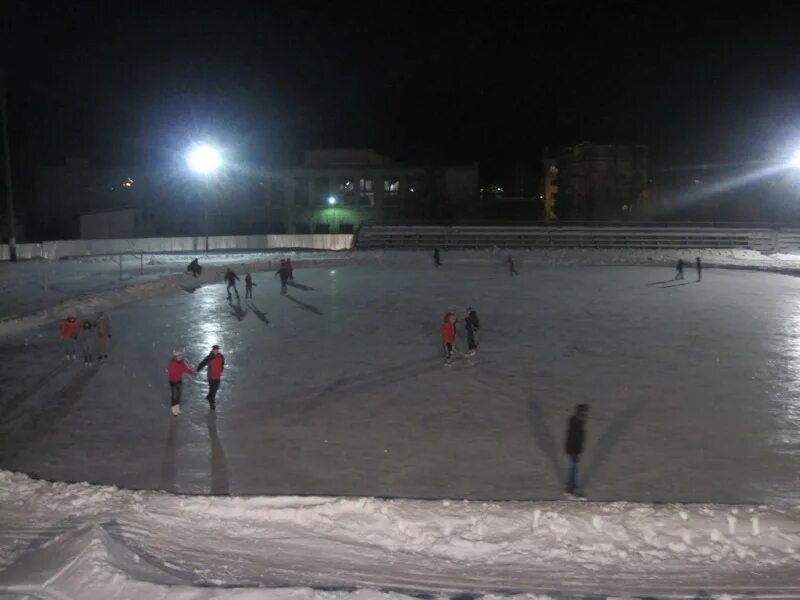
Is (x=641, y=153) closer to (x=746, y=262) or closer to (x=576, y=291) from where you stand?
(x=746, y=262)

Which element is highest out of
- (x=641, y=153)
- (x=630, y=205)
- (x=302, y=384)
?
(x=641, y=153)

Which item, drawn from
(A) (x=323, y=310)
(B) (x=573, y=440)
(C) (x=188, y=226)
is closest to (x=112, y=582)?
(B) (x=573, y=440)

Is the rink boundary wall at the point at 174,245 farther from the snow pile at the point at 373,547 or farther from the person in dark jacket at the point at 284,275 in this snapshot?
the snow pile at the point at 373,547

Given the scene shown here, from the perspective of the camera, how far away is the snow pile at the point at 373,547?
5797mm

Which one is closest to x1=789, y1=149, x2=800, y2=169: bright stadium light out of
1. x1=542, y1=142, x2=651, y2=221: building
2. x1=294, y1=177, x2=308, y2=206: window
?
x1=542, y1=142, x2=651, y2=221: building

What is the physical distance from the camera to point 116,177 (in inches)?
2295

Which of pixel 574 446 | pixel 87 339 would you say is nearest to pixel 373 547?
pixel 574 446

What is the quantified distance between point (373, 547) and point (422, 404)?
16.5 feet

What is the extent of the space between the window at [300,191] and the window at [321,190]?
76 cm

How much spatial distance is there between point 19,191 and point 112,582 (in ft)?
182

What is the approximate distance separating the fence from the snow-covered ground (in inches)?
920

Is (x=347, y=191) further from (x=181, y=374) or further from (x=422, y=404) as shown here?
(x=181, y=374)

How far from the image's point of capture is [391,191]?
56344mm

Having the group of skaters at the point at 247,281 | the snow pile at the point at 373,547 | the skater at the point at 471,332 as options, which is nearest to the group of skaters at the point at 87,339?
the snow pile at the point at 373,547
